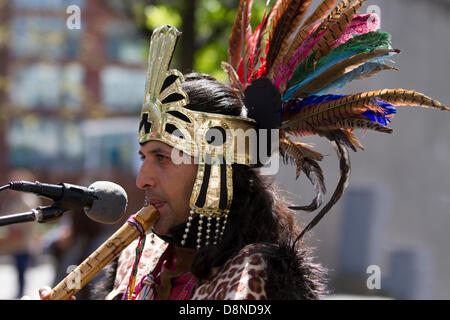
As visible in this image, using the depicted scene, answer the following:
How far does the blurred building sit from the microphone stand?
12163 mm

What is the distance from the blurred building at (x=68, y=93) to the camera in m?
15.6

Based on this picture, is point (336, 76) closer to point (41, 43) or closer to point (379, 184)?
point (379, 184)

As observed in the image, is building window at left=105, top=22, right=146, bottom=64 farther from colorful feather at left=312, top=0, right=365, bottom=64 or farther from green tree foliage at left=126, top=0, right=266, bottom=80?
colorful feather at left=312, top=0, right=365, bottom=64

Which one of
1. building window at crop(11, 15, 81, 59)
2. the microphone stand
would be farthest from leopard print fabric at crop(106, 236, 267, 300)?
building window at crop(11, 15, 81, 59)

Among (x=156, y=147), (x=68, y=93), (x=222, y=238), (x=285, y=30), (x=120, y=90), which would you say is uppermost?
(x=120, y=90)

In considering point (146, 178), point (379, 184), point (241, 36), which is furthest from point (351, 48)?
point (379, 184)

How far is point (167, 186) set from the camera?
2.27 meters

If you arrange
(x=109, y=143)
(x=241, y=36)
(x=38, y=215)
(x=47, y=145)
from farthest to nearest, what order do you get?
(x=47, y=145)
(x=109, y=143)
(x=241, y=36)
(x=38, y=215)

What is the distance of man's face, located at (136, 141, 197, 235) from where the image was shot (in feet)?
7.47

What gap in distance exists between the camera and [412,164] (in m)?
7.08

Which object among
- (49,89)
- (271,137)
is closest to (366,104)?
(271,137)

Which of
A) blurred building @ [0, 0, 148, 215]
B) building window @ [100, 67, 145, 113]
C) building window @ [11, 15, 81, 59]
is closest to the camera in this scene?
building window @ [11, 15, 81, 59]

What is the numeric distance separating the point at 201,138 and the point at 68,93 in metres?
14.0
